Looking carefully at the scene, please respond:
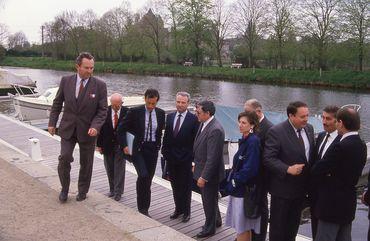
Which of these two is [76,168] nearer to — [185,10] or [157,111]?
[157,111]

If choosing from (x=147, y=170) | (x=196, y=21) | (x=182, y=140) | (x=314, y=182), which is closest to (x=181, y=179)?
(x=147, y=170)

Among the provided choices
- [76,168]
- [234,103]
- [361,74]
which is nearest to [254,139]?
[76,168]

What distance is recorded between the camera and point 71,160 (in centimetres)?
581

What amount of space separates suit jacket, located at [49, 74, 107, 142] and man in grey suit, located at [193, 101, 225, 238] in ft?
4.31

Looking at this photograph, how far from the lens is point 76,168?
9.30m

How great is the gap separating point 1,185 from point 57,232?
7.70 ft

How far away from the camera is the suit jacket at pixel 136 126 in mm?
5906

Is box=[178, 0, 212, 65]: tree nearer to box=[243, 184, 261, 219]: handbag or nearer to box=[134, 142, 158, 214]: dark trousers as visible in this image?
box=[134, 142, 158, 214]: dark trousers

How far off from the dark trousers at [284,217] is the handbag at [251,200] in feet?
0.57

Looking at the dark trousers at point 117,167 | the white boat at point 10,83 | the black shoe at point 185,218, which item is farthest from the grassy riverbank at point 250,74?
the black shoe at point 185,218

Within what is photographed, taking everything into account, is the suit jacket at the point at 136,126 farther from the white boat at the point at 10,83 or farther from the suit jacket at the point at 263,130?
the white boat at the point at 10,83

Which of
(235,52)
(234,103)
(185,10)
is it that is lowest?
(234,103)

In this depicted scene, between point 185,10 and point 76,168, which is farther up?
point 185,10

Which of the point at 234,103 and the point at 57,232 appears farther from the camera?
the point at 234,103
